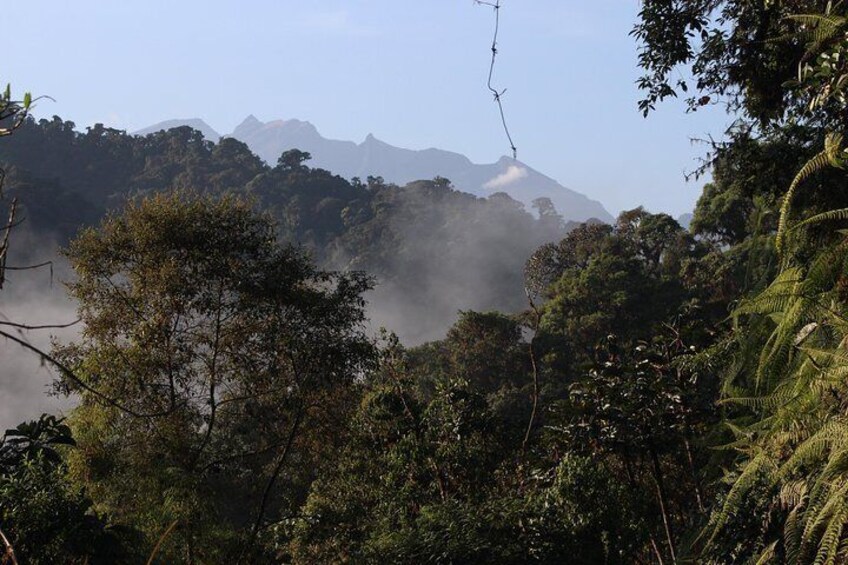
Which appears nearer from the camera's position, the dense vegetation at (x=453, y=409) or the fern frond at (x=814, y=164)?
the fern frond at (x=814, y=164)

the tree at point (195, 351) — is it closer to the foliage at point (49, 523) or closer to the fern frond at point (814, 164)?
the foliage at point (49, 523)

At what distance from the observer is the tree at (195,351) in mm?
11102

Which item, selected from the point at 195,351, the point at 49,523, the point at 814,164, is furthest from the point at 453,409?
the point at 814,164

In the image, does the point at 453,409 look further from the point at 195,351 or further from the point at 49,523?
the point at 49,523

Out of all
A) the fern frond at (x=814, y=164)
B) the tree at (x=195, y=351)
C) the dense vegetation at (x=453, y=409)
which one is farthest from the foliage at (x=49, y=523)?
the tree at (x=195, y=351)

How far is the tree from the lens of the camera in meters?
11.1

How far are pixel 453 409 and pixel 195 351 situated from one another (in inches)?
148

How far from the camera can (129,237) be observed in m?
12.3

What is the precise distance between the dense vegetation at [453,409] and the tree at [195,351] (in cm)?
4

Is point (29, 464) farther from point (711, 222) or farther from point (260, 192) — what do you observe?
point (260, 192)

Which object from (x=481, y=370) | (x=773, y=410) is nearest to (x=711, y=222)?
(x=481, y=370)

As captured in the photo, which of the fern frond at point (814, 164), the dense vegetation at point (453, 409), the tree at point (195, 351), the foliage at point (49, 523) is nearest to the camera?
the fern frond at point (814, 164)

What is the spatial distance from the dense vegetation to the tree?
0.11 feet

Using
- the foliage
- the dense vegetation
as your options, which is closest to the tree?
the dense vegetation
